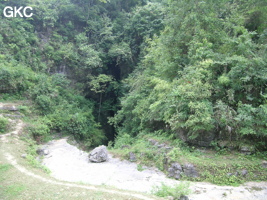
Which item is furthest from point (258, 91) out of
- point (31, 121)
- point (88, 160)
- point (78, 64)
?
point (78, 64)

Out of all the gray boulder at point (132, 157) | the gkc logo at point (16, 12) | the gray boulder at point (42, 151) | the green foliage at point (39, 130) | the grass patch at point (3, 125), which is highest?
the gkc logo at point (16, 12)

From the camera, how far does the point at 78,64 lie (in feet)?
79.8

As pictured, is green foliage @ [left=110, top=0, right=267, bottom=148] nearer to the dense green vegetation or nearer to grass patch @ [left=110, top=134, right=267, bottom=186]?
the dense green vegetation

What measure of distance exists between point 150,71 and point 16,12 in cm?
1736

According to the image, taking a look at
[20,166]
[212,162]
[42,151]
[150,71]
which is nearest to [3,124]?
[42,151]

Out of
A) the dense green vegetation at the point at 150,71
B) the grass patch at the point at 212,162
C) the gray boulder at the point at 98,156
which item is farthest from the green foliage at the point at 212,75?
the gray boulder at the point at 98,156

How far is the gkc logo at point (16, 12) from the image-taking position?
21.6 m

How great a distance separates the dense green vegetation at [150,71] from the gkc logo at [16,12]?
2.40 feet

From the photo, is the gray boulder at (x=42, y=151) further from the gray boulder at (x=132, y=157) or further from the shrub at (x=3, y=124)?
the gray boulder at (x=132, y=157)

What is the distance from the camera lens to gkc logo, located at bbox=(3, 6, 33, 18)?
2157 centimetres

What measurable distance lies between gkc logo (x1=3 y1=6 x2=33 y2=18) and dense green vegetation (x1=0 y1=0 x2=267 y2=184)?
0.73 m

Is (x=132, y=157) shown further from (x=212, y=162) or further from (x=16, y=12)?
(x=16, y=12)

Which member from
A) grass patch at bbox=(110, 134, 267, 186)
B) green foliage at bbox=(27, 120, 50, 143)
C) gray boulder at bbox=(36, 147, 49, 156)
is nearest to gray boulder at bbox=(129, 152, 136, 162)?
grass patch at bbox=(110, 134, 267, 186)

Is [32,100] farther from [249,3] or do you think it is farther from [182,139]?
[249,3]
